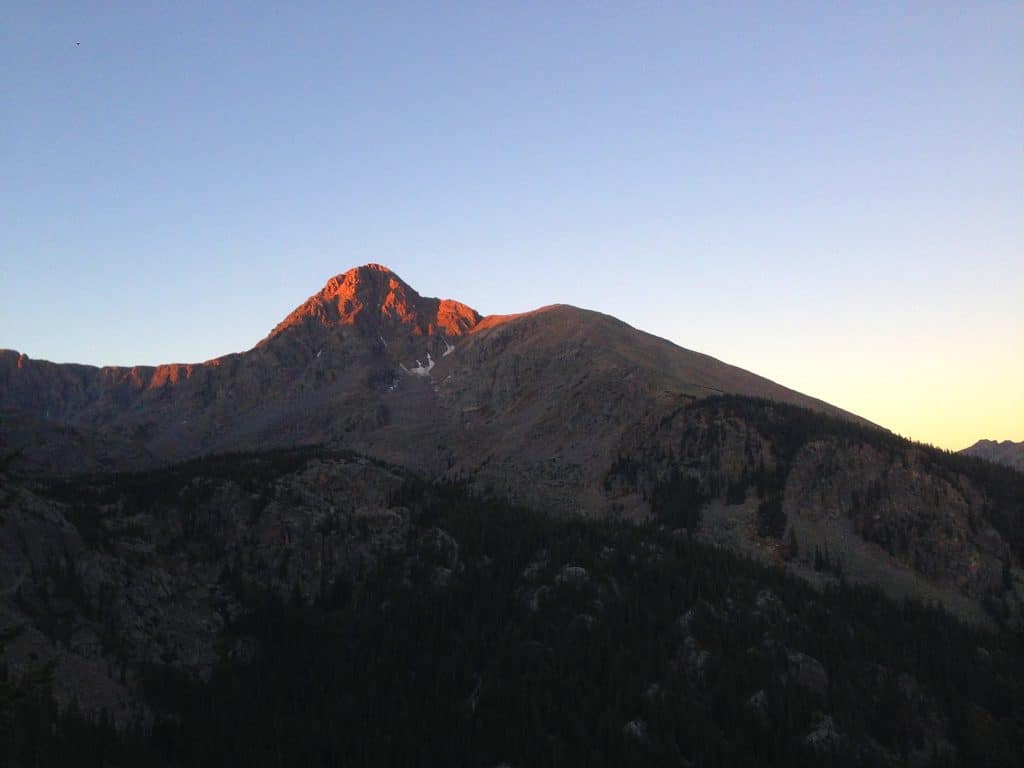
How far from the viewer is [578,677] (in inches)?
5846

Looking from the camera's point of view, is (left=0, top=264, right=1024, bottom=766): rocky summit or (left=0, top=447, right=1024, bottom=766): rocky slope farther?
(left=0, top=264, right=1024, bottom=766): rocky summit

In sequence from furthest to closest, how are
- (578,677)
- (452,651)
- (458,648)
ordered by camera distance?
1. (458,648)
2. (452,651)
3. (578,677)

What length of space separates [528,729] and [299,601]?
229 ft

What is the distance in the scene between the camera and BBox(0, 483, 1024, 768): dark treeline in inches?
5027

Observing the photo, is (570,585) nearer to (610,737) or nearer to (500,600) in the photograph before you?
(500,600)

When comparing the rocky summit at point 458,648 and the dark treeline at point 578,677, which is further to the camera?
the rocky summit at point 458,648

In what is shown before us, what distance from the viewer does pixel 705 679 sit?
495 feet

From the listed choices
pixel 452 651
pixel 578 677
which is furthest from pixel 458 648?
pixel 578 677

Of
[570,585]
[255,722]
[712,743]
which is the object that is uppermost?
[570,585]

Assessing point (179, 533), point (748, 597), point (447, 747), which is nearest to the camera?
point (447, 747)

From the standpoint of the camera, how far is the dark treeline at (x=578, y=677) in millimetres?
127688

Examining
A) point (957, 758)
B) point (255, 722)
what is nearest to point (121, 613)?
point (255, 722)

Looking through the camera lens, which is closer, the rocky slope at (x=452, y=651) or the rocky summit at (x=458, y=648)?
the rocky slope at (x=452, y=651)

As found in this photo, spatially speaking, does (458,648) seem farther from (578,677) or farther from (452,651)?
(578,677)
